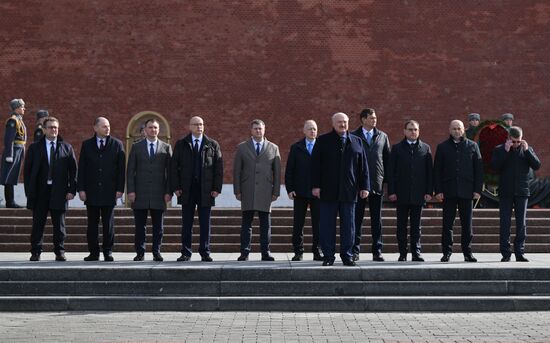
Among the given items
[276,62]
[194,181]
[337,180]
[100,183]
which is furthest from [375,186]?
[276,62]

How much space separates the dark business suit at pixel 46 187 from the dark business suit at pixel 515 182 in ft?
16.6

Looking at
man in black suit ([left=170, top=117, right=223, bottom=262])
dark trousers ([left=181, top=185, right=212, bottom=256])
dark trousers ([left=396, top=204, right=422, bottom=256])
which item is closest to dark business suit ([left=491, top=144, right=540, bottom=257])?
dark trousers ([left=396, top=204, right=422, bottom=256])

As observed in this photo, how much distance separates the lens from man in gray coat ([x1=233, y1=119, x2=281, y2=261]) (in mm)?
11773

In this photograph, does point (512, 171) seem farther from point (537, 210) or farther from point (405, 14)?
point (405, 14)

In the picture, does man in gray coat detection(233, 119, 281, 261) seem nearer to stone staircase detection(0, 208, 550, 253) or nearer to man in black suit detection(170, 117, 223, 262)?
man in black suit detection(170, 117, 223, 262)

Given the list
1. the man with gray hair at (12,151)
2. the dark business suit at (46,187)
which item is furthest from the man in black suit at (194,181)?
the man with gray hair at (12,151)

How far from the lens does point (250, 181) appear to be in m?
11.9

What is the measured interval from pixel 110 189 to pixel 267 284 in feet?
8.85

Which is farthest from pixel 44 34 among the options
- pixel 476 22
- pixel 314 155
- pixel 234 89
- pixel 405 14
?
pixel 314 155

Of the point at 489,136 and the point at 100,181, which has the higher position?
the point at 489,136

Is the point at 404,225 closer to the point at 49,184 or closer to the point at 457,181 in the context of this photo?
the point at 457,181

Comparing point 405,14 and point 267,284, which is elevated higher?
point 405,14

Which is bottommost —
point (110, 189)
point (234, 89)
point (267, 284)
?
point (267, 284)

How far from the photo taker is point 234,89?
22062mm
